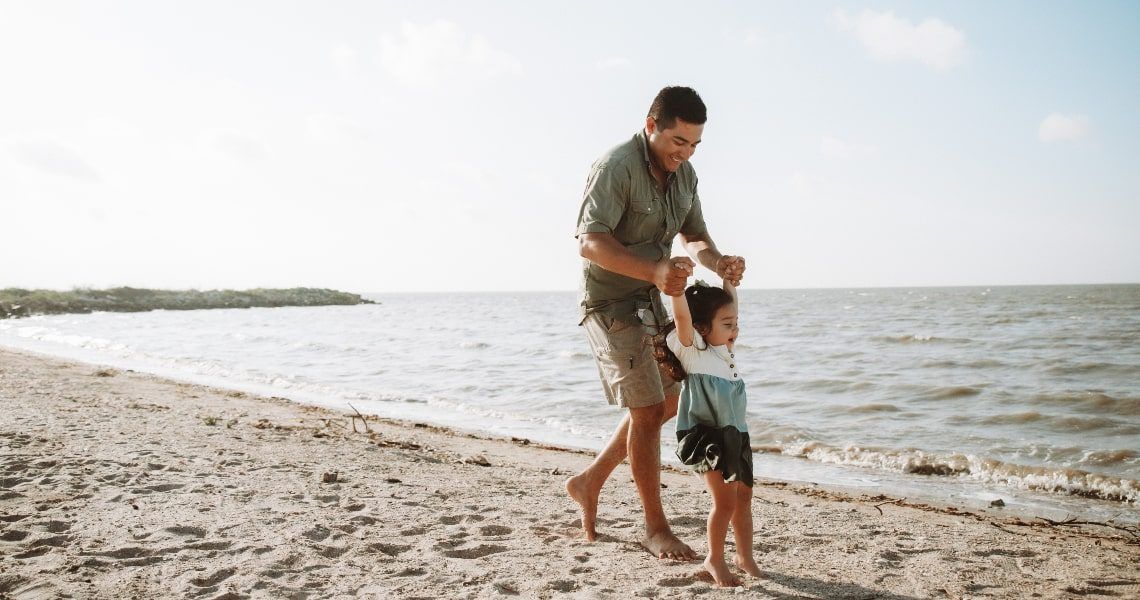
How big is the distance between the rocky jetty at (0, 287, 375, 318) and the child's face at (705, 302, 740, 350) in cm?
4093

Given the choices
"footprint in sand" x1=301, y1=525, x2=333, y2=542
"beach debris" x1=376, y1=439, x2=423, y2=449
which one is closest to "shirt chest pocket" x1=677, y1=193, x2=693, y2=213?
"footprint in sand" x1=301, y1=525, x2=333, y2=542

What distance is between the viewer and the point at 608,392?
11.7 feet

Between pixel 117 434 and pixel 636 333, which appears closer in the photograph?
pixel 636 333

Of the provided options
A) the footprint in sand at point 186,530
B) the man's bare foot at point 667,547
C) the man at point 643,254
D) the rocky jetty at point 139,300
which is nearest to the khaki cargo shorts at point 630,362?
the man at point 643,254

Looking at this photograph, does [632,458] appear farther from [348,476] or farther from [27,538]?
[27,538]

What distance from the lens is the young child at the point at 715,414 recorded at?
9.62 ft

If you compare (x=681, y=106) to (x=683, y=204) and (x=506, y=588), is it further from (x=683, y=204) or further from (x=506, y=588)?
(x=506, y=588)

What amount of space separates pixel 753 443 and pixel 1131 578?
4.34m

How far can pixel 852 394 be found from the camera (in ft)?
34.2

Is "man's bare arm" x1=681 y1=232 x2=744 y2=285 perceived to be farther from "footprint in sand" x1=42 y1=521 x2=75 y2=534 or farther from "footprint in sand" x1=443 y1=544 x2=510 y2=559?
"footprint in sand" x1=42 y1=521 x2=75 y2=534

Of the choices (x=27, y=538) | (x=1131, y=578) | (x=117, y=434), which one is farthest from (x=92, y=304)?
(x=1131, y=578)

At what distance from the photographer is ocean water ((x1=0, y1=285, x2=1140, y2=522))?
642cm

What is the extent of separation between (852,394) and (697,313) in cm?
825

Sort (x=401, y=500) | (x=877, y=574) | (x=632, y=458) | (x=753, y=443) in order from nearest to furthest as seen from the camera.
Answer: (x=877, y=574)
(x=632, y=458)
(x=401, y=500)
(x=753, y=443)
